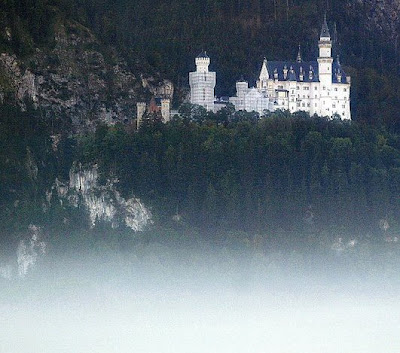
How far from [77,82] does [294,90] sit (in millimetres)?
11962

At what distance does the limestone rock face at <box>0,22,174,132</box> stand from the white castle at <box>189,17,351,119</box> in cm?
486

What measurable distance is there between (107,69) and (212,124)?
9945mm

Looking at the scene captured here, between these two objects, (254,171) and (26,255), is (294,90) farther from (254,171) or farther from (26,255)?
(26,255)

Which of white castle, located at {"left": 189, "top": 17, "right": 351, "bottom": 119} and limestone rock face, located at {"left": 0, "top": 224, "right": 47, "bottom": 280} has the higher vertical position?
white castle, located at {"left": 189, "top": 17, "right": 351, "bottom": 119}

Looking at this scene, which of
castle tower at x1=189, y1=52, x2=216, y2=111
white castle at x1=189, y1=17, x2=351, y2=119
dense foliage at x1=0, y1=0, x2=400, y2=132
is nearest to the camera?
castle tower at x1=189, y1=52, x2=216, y2=111

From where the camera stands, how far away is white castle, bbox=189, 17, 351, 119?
129 metres

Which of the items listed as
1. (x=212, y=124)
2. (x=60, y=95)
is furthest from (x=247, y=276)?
(x=60, y=95)

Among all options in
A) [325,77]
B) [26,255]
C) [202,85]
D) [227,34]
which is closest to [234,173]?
[202,85]

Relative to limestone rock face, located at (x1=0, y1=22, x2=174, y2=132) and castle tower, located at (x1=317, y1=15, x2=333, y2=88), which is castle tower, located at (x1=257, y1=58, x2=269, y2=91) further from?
limestone rock face, located at (x1=0, y1=22, x2=174, y2=132)

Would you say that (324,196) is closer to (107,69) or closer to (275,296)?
(275,296)

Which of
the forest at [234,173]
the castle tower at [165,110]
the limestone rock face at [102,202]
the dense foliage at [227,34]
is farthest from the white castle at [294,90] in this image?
the limestone rock face at [102,202]

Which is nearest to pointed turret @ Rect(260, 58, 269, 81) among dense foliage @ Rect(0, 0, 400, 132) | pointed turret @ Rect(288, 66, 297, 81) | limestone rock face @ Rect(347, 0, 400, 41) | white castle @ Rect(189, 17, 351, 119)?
white castle @ Rect(189, 17, 351, 119)

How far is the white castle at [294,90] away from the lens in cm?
12862

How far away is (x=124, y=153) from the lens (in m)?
126
